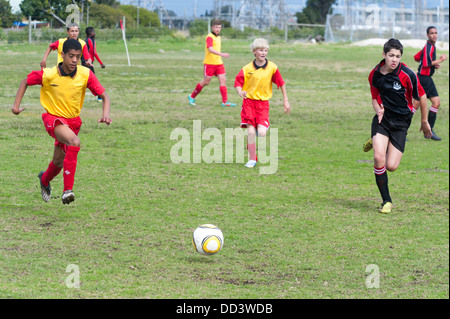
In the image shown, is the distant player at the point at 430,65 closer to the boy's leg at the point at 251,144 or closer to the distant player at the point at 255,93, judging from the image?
the distant player at the point at 255,93

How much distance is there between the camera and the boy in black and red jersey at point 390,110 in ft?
26.3

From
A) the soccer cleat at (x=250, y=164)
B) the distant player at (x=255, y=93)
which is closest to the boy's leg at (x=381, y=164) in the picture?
the distant player at (x=255, y=93)

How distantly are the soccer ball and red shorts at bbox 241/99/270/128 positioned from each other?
4556mm

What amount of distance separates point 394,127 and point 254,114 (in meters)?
2.82

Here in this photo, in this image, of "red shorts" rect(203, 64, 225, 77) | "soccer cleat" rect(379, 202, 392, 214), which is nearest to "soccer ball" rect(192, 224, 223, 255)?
"soccer cleat" rect(379, 202, 392, 214)

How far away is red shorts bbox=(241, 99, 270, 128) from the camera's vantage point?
10.5 meters

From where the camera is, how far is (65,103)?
296 inches

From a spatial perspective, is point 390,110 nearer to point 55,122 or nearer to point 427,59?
point 55,122

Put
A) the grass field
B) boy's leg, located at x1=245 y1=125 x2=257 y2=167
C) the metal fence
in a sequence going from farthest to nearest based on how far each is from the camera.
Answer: the metal fence, boy's leg, located at x1=245 y1=125 x2=257 y2=167, the grass field

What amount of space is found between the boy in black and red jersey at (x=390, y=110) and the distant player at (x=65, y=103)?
3.18 metres

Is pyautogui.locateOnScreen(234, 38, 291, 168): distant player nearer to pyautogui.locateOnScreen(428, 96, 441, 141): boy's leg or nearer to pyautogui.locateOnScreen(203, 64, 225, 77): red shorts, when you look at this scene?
pyautogui.locateOnScreen(428, 96, 441, 141): boy's leg

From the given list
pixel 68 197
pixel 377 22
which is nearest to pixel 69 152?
pixel 68 197

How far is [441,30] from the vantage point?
59062mm
